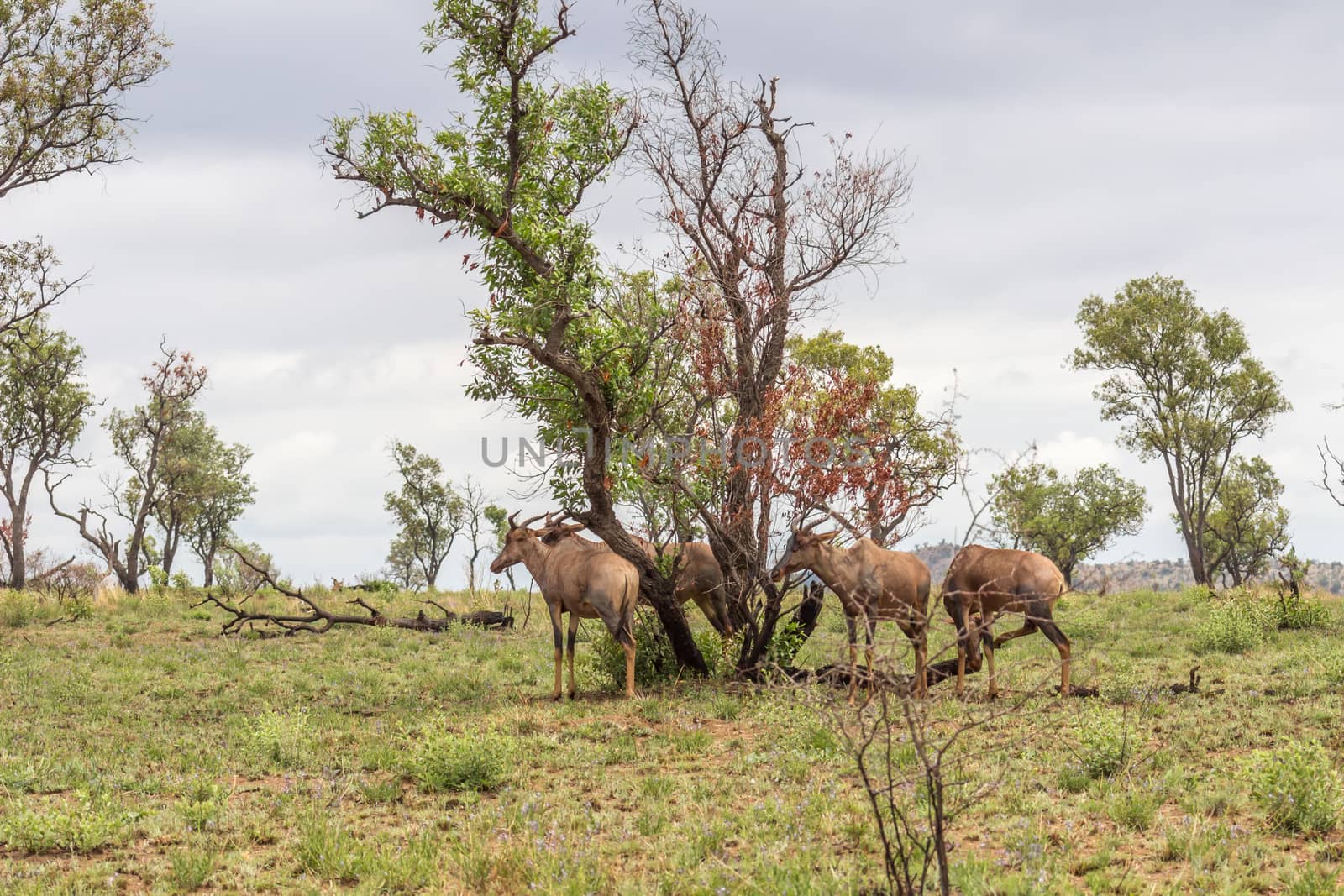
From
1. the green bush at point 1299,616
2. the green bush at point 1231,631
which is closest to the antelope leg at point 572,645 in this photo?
the green bush at point 1231,631

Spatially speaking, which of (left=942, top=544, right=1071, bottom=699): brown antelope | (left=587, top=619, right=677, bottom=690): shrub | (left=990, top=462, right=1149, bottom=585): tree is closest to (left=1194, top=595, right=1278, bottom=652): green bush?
(left=942, top=544, right=1071, bottom=699): brown antelope

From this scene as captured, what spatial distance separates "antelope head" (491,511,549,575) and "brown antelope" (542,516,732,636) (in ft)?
0.96

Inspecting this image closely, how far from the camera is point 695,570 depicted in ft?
56.5

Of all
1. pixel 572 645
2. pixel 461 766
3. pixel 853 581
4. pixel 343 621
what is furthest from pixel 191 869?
pixel 343 621

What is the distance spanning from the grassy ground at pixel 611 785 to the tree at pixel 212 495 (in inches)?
1491

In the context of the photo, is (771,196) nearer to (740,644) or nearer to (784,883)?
(740,644)

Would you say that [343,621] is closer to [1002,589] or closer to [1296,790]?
[1002,589]

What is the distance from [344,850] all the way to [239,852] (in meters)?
0.98

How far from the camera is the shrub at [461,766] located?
33.8ft

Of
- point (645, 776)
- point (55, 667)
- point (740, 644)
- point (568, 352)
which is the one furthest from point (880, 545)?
point (55, 667)

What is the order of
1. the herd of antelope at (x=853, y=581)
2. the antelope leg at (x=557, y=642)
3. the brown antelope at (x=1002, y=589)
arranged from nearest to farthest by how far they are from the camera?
1. the brown antelope at (x=1002, y=589)
2. the herd of antelope at (x=853, y=581)
3. the antelope leg at (x=557, y=642)

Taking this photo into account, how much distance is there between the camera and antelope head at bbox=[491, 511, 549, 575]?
1662 centimetres

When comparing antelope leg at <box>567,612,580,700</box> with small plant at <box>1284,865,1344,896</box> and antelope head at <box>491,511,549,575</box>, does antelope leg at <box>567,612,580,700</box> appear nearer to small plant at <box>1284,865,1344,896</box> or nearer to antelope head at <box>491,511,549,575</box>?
antelope head at <box>491,511,549,575</box>

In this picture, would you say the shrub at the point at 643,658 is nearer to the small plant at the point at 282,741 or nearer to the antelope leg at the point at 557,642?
the antelope leg at the point at 557,642
